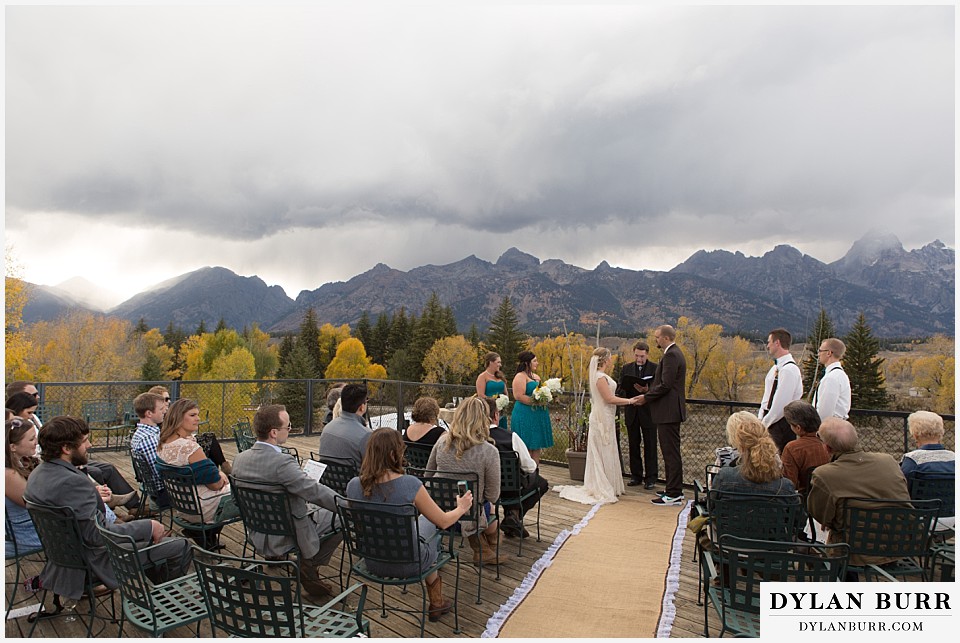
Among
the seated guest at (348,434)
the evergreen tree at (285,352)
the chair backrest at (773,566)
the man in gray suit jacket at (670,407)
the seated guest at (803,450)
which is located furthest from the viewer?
the evergreen tree at (285,352)

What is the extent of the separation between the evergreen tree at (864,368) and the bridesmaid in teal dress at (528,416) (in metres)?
56.5

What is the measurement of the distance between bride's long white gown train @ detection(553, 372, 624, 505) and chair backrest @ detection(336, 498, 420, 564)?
3526 mm

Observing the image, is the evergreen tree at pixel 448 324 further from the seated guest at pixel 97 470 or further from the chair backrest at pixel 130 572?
the chair backrest at pixel 130 572

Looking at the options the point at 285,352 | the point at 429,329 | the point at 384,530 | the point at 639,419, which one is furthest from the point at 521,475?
the point at 285,352

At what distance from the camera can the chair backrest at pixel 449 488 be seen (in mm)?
3744

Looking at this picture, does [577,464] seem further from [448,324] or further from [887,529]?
[448,324]

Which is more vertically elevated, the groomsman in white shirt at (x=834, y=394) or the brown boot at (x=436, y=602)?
the groomsman in white shirt at (x=834, y=394)

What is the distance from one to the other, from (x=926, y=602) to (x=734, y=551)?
128cm

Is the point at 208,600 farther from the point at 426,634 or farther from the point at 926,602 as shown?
the point at 926,602

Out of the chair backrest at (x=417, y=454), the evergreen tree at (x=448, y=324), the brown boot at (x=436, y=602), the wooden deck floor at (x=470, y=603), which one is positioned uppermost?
the evergreen tree at (x=448, y=324)

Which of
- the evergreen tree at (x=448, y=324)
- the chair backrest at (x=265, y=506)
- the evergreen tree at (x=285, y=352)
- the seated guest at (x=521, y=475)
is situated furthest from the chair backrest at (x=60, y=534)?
the evergreen tree at (x=448, y=324)

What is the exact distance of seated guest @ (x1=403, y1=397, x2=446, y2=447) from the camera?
187 inches

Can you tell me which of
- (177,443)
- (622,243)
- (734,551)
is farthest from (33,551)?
(622,243)

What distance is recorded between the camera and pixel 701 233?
18712 centimetres
